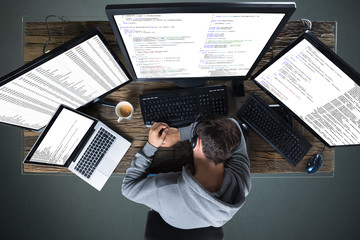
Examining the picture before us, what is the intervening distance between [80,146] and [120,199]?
0.94 metres

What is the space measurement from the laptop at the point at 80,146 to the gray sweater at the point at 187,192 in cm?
13

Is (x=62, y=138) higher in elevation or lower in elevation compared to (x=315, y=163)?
higher

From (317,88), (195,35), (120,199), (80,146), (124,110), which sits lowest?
(120,199)

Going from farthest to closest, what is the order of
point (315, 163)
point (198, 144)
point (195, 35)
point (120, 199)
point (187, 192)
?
point (120, 199), point (315, 163), point (198, 144), point (187, 192), point (195, 35)

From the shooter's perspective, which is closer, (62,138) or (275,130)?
(62,138)

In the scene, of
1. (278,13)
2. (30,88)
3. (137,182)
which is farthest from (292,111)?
(30,88)

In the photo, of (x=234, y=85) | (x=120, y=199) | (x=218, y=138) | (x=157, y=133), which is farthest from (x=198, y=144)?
(x=120, y=199)

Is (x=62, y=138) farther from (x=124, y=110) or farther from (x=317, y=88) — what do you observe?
(x=317, y=88)

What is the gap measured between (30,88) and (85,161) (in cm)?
43

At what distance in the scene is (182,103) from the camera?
1104 millimetres

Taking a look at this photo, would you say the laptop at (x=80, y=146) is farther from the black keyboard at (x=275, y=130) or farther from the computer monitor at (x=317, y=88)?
the computer monitor at (x=317, y=88)

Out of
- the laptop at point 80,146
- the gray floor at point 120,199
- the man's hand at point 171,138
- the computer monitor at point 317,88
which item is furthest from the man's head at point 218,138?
the gray floor at point 120,199

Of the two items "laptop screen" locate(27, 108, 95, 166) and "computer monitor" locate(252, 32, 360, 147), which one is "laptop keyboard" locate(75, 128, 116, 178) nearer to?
"laptop screen" locate(27, 108, 95, 166)

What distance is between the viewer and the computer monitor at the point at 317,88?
727mm
